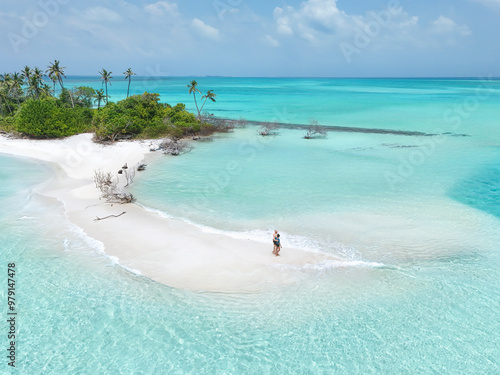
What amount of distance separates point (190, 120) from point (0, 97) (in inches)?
1091

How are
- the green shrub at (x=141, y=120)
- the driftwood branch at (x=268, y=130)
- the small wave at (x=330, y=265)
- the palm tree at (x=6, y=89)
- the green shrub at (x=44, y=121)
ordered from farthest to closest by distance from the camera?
1. the palm tree at (x=6, y=89)
2. the driftwood branch at (x=268, y=130)
3. the green shrub at (x=141, y=120)
4. the green shrub at (x=44, y=121)
5. the small wave at (x=330, y=265)

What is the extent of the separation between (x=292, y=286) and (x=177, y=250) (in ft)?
18.7

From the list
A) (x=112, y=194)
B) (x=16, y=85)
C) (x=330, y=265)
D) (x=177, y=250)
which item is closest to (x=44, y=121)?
(x=16, y=85)

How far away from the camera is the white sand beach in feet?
47.5

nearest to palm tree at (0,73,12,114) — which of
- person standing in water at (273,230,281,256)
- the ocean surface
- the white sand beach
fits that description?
the ocean surface

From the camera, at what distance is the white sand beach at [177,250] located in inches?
570

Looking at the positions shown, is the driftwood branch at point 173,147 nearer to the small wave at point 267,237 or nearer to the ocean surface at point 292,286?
the ocean surface at point 292,286

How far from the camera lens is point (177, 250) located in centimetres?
1656

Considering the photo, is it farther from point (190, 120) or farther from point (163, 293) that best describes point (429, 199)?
point (190, 120)

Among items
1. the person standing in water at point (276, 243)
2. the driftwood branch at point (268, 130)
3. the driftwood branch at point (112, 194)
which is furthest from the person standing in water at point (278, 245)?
the driftwood branch at point (268, 130)

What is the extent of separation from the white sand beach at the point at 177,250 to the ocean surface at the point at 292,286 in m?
0.60

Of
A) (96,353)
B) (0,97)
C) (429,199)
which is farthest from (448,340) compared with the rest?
(0,97)

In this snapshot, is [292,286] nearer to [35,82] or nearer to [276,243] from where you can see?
[276,243]

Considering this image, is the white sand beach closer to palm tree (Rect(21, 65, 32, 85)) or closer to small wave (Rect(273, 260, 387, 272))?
small wave (Rect(273, 260, 387, 272))
